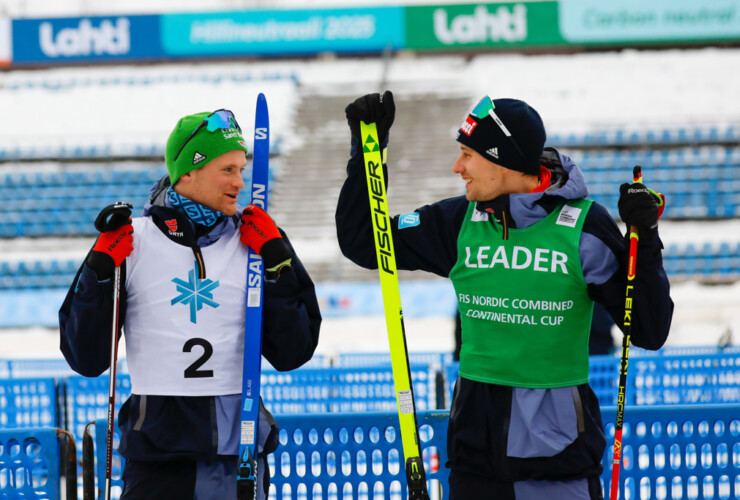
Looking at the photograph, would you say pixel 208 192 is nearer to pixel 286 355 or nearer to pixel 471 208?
pixel 286 355

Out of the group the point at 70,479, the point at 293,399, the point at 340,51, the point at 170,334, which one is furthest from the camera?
the point at 340,51

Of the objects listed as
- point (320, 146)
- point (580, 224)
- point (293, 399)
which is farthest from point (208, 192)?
point (320, 146)

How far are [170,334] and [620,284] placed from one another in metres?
1.36

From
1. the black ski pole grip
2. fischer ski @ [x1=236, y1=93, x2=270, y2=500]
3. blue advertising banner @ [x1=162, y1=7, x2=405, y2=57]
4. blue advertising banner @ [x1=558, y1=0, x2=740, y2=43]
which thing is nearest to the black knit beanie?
fischer ski @ [x1=236, y1=93, x2=270, y2=500]

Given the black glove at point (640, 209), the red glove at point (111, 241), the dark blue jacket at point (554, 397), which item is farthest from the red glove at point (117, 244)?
the black glove at point (640, 209)

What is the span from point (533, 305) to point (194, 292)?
3.28 feet

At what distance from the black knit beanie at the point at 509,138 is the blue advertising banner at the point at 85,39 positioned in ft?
68.7

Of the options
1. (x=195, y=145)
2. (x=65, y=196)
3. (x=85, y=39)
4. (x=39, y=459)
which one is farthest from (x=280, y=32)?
(x=195, y=145)

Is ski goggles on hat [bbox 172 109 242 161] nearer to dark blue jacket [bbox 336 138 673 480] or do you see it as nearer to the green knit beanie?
the green knit beanie

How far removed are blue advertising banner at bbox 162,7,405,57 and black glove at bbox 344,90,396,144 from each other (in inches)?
765

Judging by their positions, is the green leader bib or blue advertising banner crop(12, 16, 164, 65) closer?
the green leader bib

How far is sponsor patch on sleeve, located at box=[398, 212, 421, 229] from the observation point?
8.61 ft

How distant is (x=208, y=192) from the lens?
2477 millimetres

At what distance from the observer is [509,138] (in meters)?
2.46
